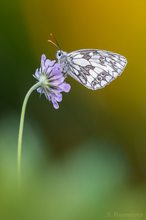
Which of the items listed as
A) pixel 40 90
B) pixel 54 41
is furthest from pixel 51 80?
pixel 54 41

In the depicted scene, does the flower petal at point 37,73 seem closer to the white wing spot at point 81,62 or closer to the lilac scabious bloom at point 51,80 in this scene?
the lilac scabious bloom at point 51,80

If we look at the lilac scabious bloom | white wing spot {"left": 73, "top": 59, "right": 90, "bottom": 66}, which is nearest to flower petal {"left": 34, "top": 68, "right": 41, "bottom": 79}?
the lilac scabious bloom

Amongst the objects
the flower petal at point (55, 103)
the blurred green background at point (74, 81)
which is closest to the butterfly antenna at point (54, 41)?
the blurred green background at point (74, 81)

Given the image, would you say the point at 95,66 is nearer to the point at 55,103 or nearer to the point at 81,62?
the point at 81,62

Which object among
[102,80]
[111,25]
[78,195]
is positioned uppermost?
[111,25]

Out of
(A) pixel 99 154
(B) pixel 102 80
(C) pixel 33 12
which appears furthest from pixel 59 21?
(A) pixel 99 154

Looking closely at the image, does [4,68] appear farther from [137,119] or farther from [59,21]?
[137,119]

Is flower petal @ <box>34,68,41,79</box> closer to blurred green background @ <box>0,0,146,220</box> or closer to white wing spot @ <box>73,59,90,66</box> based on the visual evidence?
blurred green background @ <box>0,0,146,220</box>
